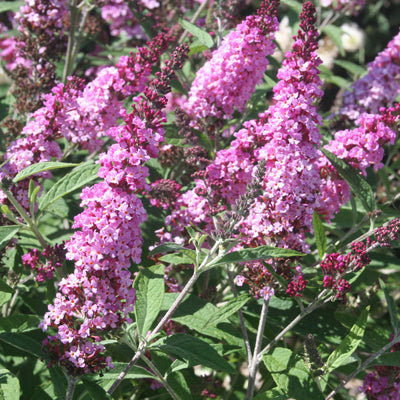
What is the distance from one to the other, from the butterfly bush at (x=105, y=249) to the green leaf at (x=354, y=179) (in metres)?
0.86

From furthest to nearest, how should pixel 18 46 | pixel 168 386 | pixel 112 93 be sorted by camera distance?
pixel 18 46, pixel 112 93, pixel 168 386

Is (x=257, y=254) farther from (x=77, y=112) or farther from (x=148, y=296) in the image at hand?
(x=77, y=112)

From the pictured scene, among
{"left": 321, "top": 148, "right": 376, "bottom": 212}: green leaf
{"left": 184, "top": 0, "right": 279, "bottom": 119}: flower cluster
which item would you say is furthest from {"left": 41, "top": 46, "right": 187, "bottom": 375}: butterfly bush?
{"left": 321, "top": 148, "right": 376, "bottom": 212}: green leaf

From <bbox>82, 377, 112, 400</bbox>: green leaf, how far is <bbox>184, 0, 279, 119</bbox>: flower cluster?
1450 mm

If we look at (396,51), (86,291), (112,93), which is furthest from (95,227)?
(396,51)

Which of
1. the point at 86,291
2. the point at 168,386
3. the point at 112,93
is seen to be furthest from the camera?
the point at 112,93

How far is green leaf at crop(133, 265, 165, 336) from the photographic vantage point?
2.17 meters

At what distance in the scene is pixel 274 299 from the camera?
2.88 m

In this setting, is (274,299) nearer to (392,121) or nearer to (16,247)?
(392,121)

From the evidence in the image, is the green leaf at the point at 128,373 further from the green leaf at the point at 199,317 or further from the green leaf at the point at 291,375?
the green leaf at the point at 291,375

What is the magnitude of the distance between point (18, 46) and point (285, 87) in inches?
72.1

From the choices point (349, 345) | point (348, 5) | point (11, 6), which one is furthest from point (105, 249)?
point (348, 5)

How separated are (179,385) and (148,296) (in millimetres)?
499

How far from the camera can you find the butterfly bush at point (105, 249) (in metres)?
2.07
